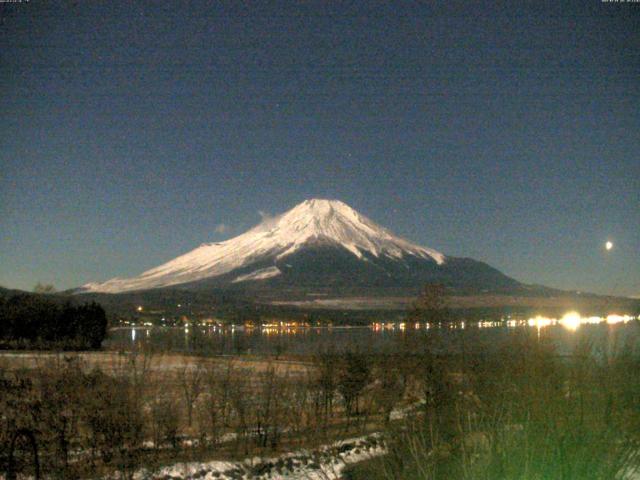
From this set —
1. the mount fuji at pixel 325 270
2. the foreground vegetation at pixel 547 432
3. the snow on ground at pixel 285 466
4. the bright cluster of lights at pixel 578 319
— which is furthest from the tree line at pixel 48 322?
the mount fuji at pixel 325 270

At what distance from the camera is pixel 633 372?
258 inches

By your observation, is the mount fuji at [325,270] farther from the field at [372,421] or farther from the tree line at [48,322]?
the field at [372,421]

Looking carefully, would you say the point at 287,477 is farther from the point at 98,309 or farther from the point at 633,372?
the point at 98,309

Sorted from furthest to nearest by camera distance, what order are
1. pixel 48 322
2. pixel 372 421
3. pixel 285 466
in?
pixel 48 322 < pixel 372 421 < pixel 285 466

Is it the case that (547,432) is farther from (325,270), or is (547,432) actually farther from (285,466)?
(325,270)

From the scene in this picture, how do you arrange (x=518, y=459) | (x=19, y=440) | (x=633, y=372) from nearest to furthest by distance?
1. (x=518, y=459)
2. (x=633, y=372)
3. (x=19, y=440)

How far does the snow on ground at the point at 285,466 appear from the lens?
9.39 meters

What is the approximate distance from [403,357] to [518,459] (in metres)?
12.4

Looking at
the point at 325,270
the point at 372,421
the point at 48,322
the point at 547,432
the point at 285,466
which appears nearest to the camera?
the point at 547,432

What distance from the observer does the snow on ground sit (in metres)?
9.39

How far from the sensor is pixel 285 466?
33.6 feet

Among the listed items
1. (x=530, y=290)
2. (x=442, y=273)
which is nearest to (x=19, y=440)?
(x=530, y=290)

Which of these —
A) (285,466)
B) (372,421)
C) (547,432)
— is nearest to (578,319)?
(547,432)

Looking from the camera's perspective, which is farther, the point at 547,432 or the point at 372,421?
the point at 372,421
